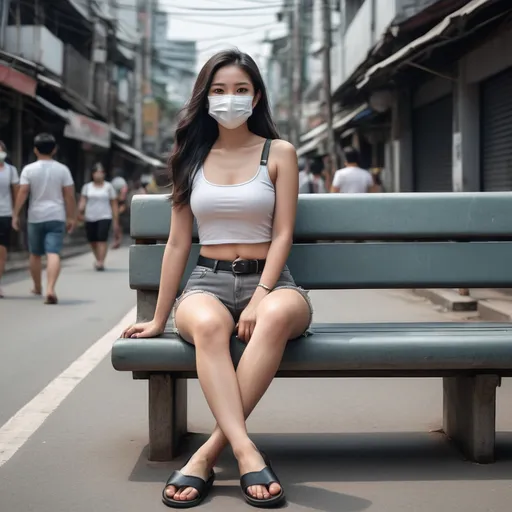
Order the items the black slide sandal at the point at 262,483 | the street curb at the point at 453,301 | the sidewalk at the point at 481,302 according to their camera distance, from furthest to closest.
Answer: the street curb at the point at 453,301 → the sidewalk at the point at 481,302 → the black slide sandal at the point at 262,483

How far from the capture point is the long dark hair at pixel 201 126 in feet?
12.8

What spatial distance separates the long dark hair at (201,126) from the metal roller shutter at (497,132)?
27.7ft

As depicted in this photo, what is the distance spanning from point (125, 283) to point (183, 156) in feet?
28.7

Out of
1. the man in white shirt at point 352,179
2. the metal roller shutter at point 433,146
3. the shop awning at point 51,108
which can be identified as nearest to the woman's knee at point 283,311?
the man in white shirt at point 352,179

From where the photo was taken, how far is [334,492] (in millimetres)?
3443

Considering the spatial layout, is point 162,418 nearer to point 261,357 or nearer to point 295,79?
point 261,357

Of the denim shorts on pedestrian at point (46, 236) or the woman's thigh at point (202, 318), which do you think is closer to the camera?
the woman's thigh at point (202, 318)

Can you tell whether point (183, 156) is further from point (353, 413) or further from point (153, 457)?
point (353, 413)

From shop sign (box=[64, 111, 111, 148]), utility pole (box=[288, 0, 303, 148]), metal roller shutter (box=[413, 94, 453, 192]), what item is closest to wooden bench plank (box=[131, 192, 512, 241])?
metal roller shutter (box=[413, 94, 453, 192])

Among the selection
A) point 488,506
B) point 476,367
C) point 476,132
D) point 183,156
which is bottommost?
point 488,506

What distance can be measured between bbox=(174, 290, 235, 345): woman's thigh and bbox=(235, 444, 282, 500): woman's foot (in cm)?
42

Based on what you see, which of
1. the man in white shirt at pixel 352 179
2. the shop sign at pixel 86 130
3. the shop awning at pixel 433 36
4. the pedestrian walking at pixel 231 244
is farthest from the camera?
the shop sign at pixel 86 130

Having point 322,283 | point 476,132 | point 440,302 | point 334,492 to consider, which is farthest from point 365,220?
point 476,132

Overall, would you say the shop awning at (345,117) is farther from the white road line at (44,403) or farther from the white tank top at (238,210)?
the white tank top at (238,210)
